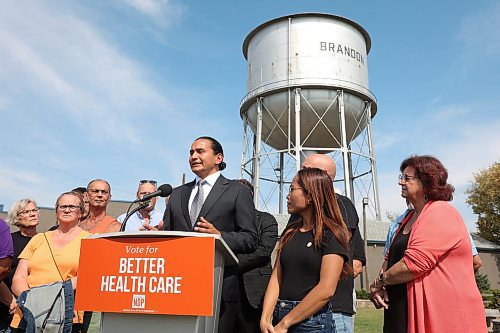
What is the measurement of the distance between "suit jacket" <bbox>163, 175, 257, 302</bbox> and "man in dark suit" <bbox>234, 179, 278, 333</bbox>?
0.40 ft

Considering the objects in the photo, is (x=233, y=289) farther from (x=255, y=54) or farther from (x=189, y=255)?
(x=255, y=54)

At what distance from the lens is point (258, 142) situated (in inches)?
682

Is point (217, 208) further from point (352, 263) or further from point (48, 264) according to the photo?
point (48, 264)

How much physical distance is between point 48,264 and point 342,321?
2090 millimetres

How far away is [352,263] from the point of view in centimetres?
260

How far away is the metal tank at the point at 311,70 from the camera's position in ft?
54.9

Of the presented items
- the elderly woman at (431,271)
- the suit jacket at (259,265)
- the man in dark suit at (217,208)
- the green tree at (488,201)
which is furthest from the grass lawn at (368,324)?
the green tree at (488,201)

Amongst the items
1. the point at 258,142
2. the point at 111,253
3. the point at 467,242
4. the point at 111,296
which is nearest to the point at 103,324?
the point at 111,296

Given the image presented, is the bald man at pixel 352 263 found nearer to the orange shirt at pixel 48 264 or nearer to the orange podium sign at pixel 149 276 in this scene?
the orange podium sign at pixel 149 276

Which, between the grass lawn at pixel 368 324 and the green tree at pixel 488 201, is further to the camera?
the green tree at pixel 488 201

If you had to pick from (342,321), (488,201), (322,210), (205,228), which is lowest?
(342,321)

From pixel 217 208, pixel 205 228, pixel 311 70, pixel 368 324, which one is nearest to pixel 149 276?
pixel 205 228

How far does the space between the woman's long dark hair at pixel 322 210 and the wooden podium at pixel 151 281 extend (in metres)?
0.63

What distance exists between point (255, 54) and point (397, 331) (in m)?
16.5
